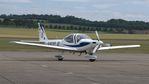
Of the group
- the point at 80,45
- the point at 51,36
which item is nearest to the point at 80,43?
the point at 80,45

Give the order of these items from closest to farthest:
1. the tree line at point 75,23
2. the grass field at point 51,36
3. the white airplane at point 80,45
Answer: the white airplane at point 80,45 → the grass field at point 51,36 → the tree line at point 75,23

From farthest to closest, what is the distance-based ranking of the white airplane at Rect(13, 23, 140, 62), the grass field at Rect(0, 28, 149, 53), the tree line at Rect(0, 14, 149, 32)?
the tree line at Rect(0, 14, 149, 32), the grass field at Rect(0, 28, 149, 53), the white airplane at Rect(13, 23, 140, 62)

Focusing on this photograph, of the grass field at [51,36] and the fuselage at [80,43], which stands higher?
the fuselage at [80,43]

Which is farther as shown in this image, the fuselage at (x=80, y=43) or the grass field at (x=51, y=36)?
the grass field at (x=51, y=36)

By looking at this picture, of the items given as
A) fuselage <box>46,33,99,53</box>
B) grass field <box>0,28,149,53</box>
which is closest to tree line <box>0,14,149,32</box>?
grass field <box>0,28,149,53</box>

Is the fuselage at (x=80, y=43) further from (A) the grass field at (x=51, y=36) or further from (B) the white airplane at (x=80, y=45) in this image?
(A) the grass field at (x=51, y=36)

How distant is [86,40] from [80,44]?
20.5 inches

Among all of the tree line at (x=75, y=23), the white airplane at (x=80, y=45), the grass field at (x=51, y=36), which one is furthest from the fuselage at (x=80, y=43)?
the tree line at (x=75, y=23)

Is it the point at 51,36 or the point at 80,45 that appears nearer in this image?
the point at 80,45

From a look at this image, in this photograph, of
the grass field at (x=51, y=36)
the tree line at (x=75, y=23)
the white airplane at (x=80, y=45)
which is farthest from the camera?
the tree line at (x=75, y=23)

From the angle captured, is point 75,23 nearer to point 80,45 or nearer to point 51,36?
point 51,36

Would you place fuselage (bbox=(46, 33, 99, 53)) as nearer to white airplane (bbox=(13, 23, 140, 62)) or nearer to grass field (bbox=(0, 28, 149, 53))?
white airplane (bbox=(13, 23, 140, 62))

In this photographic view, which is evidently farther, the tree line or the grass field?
the tree line

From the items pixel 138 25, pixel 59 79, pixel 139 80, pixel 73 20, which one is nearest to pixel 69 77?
pixel 59 79
